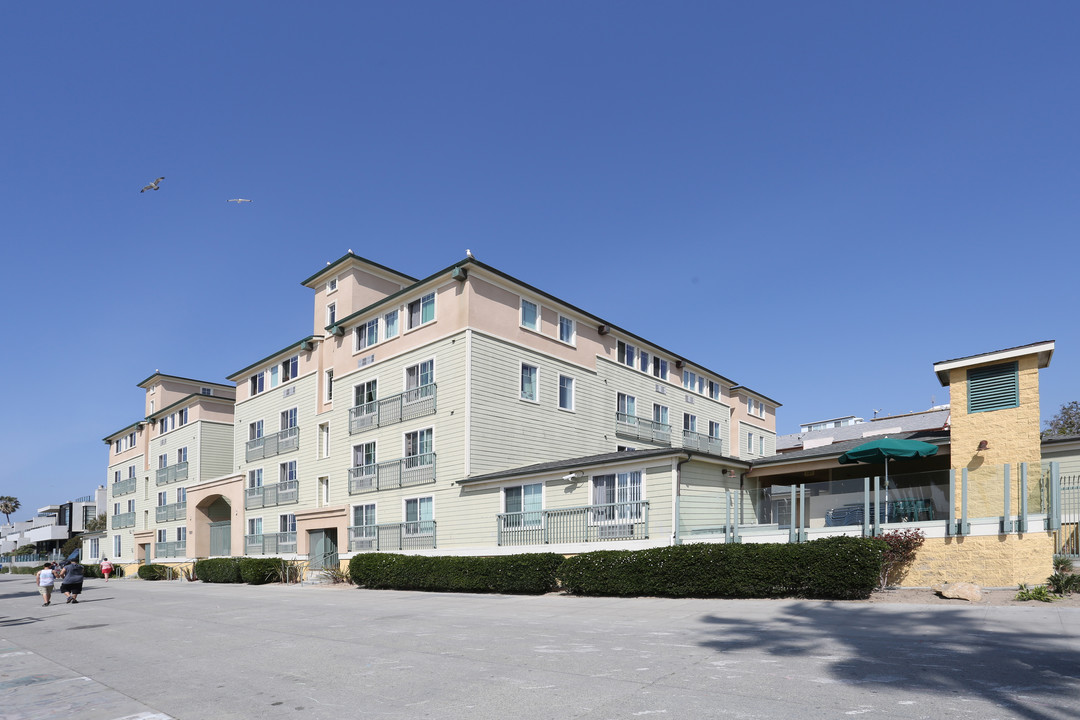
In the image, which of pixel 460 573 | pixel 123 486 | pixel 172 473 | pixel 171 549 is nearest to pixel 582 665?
pixel 460 573

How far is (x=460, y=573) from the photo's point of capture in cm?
2281

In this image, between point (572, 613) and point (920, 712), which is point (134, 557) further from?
point (920, 712)

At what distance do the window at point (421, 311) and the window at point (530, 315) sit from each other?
11.7 feet

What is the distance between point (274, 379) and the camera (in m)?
40.1

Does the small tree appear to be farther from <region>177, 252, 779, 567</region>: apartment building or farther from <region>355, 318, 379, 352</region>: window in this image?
<region>355, 318, 379, 352</region>: window

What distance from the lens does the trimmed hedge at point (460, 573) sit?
67.6 feet

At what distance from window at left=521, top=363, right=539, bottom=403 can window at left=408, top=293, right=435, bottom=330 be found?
13.5 feet

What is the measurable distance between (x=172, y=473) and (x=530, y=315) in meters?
32.7

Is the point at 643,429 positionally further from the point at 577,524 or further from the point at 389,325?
the point at 577,524

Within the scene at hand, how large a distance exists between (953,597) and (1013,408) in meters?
5.84

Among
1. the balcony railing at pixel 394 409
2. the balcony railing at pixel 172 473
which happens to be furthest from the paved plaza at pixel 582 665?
the balcony railing at pixel 172 473

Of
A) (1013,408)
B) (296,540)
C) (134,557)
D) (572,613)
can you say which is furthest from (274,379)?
(1013,408)

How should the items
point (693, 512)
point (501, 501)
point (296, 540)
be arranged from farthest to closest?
1. point (296, 540)
2. point (501, 501)
3. point (693, 512)

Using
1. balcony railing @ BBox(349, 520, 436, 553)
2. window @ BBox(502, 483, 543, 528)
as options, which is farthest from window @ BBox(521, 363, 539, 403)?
balcony railing @ BBox(349, 520, 436, 553)
